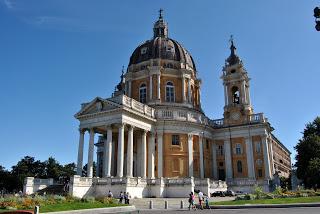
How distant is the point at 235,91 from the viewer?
177 feet

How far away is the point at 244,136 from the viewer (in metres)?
47.6

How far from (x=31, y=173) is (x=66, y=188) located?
5108 centimetres

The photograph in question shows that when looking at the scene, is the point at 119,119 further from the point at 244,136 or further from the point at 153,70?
the point at 244,136

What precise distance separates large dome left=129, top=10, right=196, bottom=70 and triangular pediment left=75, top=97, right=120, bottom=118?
15.1m

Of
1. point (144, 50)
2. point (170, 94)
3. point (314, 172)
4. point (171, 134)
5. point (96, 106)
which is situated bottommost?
point (314, 172)

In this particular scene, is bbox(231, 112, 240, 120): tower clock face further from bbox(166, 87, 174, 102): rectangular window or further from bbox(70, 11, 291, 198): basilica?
bbox(166, 87, 174, 102): rectangular window

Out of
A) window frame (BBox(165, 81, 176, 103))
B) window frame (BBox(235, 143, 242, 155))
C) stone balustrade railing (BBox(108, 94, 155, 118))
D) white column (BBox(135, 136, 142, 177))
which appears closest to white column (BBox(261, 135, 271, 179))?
window frame (BBox(235, 143, 242, 155))

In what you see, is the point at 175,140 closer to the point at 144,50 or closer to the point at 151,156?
the point at 151,156

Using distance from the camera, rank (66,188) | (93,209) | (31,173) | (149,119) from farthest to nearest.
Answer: (31,173) → (149,119) → (66,188) → (93,209)

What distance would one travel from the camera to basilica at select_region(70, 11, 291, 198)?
3819 cm

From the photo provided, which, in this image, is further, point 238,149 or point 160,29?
point 160,29

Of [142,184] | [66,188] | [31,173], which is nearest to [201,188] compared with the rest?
[142,184]

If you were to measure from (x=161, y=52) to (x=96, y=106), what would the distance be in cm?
1690

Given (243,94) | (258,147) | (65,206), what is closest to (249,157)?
(258,147)
